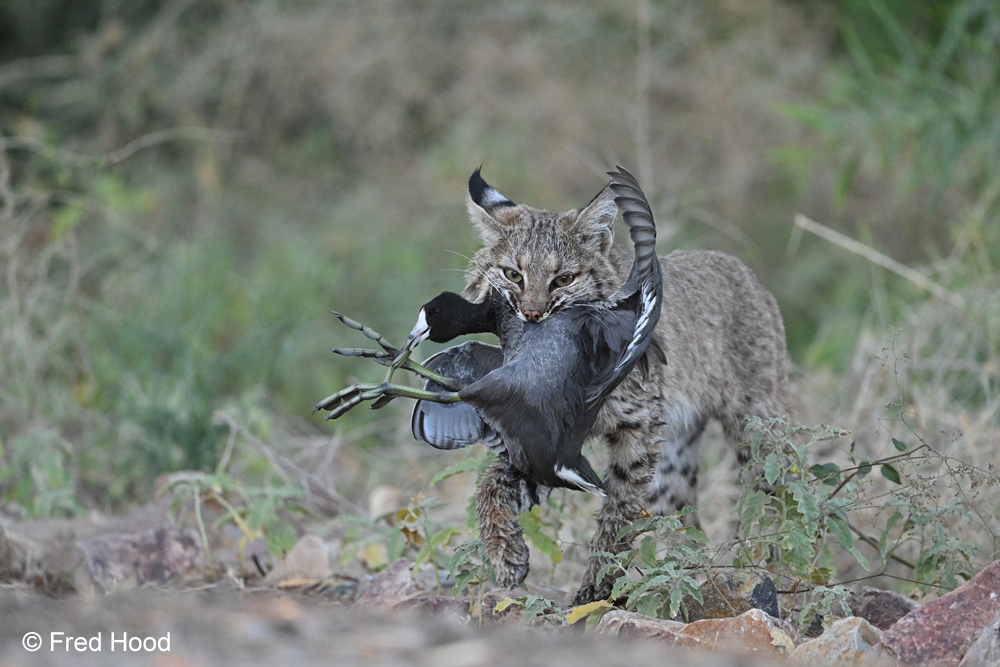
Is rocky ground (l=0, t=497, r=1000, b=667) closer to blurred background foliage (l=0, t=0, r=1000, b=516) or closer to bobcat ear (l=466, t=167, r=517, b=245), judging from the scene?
blurred background foliage (l=0, t=0, r=1000, b=516)

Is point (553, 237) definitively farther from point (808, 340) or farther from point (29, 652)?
point (808, 340)

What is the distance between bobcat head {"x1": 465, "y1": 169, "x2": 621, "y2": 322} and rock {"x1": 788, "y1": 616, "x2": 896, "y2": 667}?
1.50 metres

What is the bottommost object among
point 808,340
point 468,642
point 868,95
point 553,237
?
point 808,340

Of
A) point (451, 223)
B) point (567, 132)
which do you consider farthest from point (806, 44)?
point (451, 223)

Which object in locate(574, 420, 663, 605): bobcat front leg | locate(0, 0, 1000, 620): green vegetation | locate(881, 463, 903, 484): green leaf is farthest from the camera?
locate(0, 0, 1000, 620): green vegetation

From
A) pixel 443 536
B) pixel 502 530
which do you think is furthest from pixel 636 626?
pixel 443 536

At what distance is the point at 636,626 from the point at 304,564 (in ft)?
5.37

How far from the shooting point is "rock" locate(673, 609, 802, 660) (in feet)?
10.2

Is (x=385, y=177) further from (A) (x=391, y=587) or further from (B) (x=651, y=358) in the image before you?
(A) (x=391, y=587)

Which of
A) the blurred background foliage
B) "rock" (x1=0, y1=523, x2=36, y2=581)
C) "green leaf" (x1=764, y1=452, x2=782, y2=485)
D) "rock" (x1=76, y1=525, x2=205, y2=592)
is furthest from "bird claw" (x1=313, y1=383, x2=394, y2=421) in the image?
the blurred background foliage

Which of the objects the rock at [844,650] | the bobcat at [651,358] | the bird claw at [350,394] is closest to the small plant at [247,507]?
the bobcat at [651,358]

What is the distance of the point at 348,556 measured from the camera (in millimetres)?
4328

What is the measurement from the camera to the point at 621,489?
157 inches

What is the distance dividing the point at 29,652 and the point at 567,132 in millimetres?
8194
